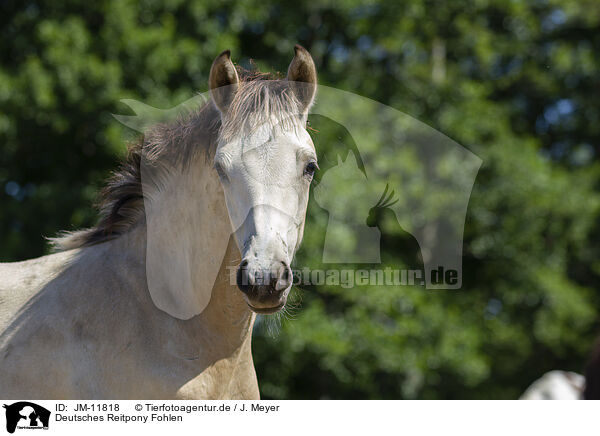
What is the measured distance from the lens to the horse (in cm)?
259

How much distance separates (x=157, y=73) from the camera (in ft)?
30.8

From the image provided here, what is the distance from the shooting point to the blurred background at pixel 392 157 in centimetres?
920

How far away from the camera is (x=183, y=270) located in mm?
2914

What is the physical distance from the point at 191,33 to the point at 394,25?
4.07 metres

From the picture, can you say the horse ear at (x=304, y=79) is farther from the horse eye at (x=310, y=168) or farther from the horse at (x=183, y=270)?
the horse eye at (x=310, y=168)

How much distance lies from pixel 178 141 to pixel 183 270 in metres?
0.63

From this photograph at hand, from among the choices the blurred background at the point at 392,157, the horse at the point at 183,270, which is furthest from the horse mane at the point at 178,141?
the blurred background at the point at 392,157

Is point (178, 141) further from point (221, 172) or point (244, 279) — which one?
point (244, 279)

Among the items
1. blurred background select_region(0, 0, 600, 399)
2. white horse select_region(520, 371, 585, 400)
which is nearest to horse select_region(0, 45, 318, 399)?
blurred background select_region(0, 0, 600, 399)

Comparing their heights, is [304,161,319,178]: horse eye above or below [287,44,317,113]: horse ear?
below

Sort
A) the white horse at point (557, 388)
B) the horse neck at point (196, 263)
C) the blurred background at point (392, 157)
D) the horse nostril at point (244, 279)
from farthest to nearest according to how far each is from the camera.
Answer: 1. the blurred background at point (392, 157)
2. the white horse at point (557, 388)
3. the horse neck at point (196, 263)
4. the horse nostril at point (244, 279)

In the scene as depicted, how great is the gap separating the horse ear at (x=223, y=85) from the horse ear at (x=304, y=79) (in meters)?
0.26

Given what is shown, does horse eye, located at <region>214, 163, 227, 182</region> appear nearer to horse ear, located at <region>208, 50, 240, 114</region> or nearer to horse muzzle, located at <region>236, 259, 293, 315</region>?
horse ear, located at <region>208, 50, 240, 114</region>
